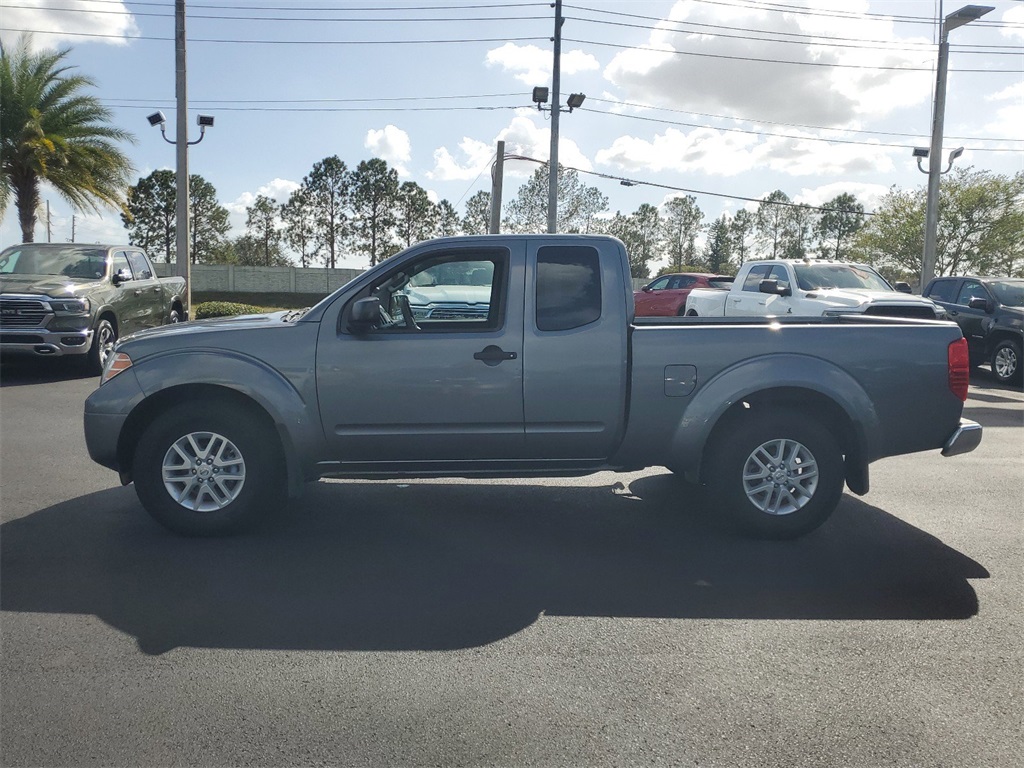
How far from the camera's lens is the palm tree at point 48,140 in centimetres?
2527

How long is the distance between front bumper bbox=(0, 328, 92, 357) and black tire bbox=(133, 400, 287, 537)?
834cm

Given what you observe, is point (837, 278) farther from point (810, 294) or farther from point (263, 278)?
point (263, 278)

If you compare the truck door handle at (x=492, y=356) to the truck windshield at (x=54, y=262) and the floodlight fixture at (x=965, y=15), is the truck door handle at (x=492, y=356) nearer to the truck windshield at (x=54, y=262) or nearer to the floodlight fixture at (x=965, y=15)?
the truck windshield at (x=54, y=262)

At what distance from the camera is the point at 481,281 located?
577 cm

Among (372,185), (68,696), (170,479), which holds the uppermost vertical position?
(372,185)

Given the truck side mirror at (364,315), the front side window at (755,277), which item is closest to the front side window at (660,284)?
the front side window at (755,277)

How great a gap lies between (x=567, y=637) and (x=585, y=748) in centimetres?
99

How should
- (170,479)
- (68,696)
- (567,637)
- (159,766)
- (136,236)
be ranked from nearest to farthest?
(159,766) → (68,696) → (567,637) → (170,479) → (136,236)

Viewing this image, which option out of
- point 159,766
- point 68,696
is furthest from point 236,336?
point 159,766

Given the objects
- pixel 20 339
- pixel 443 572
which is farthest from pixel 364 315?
pixel 20 339

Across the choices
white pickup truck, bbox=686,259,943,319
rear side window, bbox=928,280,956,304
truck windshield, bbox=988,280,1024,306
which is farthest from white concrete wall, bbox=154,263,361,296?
truck windshield, bbox=988,280,1024,306

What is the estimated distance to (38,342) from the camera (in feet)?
41.3

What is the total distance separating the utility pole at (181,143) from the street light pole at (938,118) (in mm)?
18373

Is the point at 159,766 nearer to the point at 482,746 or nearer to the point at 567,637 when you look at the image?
the point at 482,746
